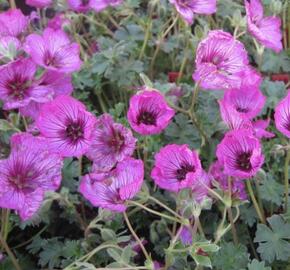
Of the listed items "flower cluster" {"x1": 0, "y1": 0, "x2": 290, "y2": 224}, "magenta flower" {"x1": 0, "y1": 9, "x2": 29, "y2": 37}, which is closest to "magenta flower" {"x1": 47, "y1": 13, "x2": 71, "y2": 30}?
"magenta flower" {"x1": 0, "y1": 9, "x2": 29, "y2": 37}

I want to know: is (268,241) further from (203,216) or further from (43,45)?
(43,45)

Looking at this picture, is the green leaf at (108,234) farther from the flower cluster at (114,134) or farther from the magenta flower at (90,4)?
the magenta flower at (90,4)

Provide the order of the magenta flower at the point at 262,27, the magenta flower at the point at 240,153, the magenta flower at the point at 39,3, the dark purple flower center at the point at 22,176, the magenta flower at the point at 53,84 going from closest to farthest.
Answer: the magenta flower at the point at 240,153, the dark purple flower center at the point at 22,176, the magenta flower at the point at 53,84, the magenta flower at the point at 262,27, the magenta flower at the point at 39,3

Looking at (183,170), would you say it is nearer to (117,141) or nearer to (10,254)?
(117,141)

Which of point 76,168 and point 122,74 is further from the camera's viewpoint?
point 122,74

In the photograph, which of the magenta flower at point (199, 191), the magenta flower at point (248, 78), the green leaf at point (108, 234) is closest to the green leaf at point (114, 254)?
the green leaf at point (108, 234)

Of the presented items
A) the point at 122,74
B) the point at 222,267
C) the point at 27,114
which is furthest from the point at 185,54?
the point at 222,267
